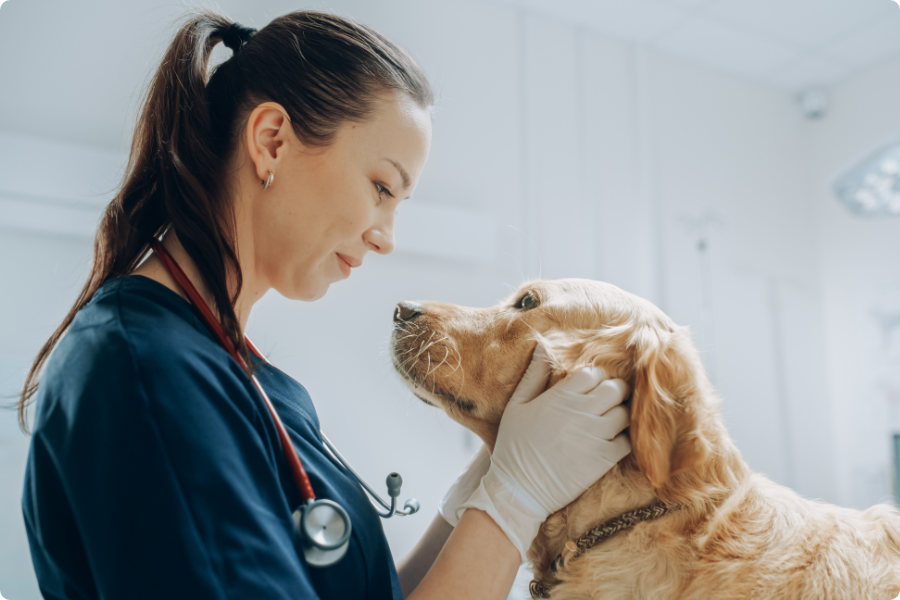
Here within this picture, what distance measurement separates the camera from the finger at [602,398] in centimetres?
94

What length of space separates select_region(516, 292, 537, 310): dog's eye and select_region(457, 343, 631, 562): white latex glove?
0.66ft

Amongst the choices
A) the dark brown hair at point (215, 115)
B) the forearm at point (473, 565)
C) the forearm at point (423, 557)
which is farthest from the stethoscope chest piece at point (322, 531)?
the forearm at point (423, 557)

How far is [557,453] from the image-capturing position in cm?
96

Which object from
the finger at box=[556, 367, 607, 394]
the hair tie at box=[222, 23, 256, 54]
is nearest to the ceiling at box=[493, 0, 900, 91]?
the hair tie at box=[222, 23, 256, 54]

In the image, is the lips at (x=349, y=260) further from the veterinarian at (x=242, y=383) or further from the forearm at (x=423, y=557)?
the forearm at (x=423, y=557)

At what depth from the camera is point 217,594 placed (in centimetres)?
60

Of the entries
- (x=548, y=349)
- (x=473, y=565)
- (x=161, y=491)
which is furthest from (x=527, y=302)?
(x=161, y=491)

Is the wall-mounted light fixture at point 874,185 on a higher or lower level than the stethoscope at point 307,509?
higher

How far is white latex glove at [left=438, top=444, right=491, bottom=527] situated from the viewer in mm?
1192

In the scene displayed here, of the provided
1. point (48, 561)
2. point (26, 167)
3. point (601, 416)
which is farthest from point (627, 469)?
point (26, 167)

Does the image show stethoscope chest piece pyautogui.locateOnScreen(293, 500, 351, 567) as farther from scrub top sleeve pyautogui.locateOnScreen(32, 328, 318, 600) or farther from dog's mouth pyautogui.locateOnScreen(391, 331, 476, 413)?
dog's mouth pyautogui.locateOnScreen(391, 331, 476, 413)

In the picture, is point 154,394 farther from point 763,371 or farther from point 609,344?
point 763,371

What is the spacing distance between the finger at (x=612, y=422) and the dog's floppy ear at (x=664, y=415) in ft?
0.12

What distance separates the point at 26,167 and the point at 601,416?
6.82ft
